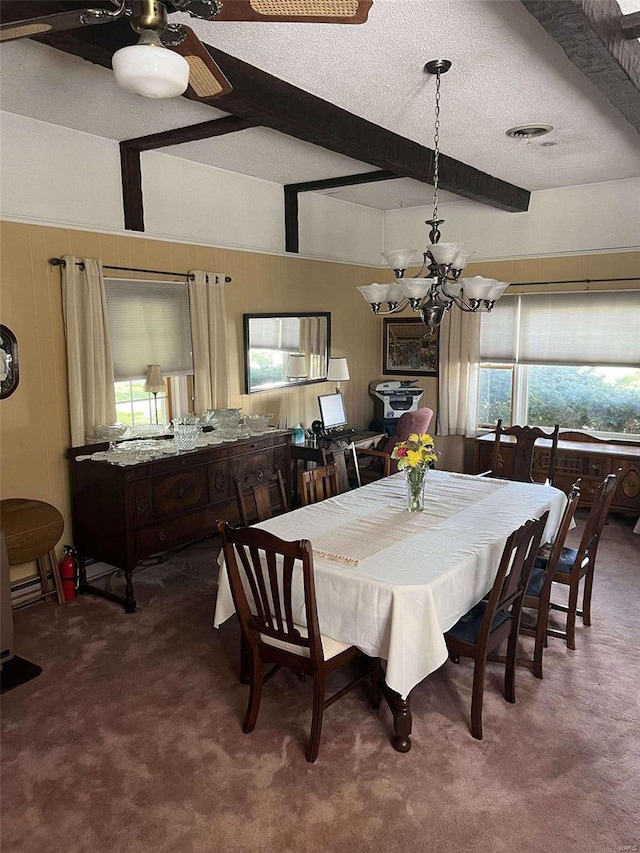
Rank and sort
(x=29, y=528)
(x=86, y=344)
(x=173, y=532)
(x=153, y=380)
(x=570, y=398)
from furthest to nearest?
(x=570, y=398)
(x=153, y=380)
(x=173, y=532)
(x=86, y=344)
(x=29, y=528)

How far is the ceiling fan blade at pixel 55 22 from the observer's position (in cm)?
166

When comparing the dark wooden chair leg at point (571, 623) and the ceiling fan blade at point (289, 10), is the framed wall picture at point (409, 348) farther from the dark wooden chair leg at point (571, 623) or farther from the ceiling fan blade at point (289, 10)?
the ceiling fan blade at point (289, 10)

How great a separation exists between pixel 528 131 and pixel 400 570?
295cm

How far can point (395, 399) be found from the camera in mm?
6797

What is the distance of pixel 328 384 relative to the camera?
6.60 m

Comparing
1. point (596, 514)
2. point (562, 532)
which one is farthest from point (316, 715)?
point (596, 514)

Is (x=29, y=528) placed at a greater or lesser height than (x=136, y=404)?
lesser

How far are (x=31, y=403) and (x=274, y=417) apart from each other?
2386 millimetres

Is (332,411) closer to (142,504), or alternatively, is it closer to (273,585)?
(142,504)

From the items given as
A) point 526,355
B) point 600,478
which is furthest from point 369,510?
point 526,355

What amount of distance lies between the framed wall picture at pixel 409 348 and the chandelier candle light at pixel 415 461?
140 inches

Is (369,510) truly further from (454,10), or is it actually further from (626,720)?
(454,10)

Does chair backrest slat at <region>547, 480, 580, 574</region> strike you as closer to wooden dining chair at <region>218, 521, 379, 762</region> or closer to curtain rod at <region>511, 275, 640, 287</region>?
wooden dining chair at <region>218, 521, 379, 762</region>

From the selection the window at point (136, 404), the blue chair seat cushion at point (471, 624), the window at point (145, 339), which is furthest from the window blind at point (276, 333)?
the blue chair seat cushion at point (471, 624)
